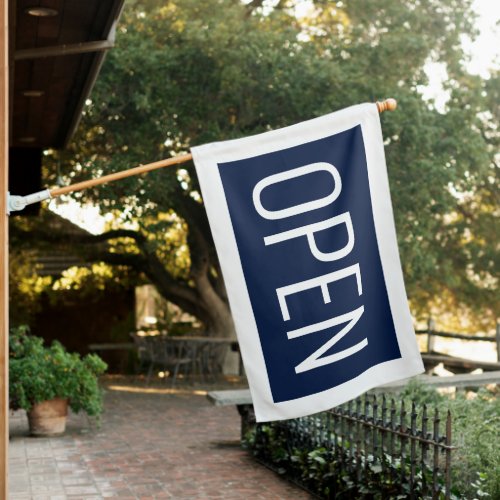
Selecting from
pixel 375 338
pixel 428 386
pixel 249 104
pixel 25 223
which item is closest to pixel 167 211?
pixel 249 104

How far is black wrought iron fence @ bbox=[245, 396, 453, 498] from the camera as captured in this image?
6.31 meters

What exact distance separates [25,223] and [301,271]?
53.4ft

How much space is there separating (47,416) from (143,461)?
1.90m

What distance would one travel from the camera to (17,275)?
21406 mm

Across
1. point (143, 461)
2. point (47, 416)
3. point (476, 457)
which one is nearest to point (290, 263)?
point (476, 457)

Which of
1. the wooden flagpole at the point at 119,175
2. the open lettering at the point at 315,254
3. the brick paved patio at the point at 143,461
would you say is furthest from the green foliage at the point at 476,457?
the wooden flagpole at the point at 119,175

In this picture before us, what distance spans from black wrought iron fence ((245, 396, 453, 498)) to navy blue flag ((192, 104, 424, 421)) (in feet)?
5.05

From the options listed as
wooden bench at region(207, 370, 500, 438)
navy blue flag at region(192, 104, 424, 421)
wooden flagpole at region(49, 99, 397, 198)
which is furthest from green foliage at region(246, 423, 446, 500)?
wooden flagpole at region(49, 99, 397, 198)

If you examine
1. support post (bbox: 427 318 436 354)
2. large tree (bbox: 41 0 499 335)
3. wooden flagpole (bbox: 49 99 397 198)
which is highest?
large tree (bbox: 41 0 499 335)

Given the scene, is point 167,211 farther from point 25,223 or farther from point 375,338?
point 375,338

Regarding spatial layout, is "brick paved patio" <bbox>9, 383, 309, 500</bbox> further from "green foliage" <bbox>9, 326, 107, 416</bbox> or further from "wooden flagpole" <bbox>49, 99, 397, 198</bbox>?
"wooden flagpole" <bbox>49, 99, 397, 198</bbox>

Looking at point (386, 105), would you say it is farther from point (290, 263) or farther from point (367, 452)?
point (367, 452)

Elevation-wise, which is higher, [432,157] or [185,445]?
[432,157]

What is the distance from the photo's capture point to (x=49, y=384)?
10.8m
